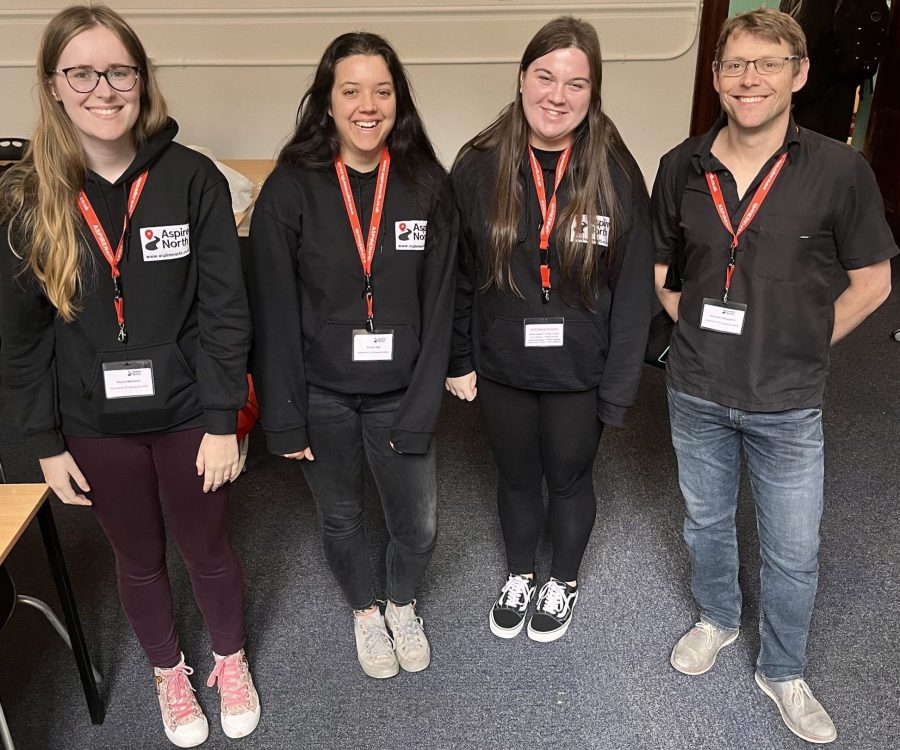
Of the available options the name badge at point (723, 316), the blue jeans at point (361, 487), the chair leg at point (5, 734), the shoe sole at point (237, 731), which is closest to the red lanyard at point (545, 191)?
the name badge at point (723, 316)

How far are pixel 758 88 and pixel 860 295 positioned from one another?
489mm

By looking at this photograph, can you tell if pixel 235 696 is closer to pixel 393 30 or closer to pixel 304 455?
pixel 304 455

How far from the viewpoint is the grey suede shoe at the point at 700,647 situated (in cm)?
198

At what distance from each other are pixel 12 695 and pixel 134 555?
2.08ft

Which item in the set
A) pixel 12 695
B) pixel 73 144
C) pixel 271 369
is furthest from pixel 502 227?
pixel 12 695

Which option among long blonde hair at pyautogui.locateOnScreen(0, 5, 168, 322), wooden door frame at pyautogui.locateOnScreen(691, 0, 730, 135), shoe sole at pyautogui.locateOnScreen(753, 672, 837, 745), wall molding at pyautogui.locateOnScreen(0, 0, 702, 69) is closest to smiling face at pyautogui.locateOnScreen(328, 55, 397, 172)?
long blonde hair at pyautogui.locateOnScreen(0, 5, 168, 322)

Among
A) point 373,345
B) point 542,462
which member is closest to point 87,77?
point 373,345

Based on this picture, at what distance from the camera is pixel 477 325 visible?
6.15 ft

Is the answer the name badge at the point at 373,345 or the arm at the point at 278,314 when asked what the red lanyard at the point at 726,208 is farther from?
the arm at the point at 278,314

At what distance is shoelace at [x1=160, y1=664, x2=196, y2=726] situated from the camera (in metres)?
1.82

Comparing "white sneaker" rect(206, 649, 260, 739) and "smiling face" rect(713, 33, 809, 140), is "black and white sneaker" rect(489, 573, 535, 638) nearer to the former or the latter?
"white sneaker" rect(206, 649, 260, 739)

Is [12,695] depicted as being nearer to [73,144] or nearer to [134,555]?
[134,555]

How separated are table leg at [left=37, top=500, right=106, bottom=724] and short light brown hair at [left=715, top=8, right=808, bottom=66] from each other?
1.67 meters

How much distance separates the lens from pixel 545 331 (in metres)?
1.79
